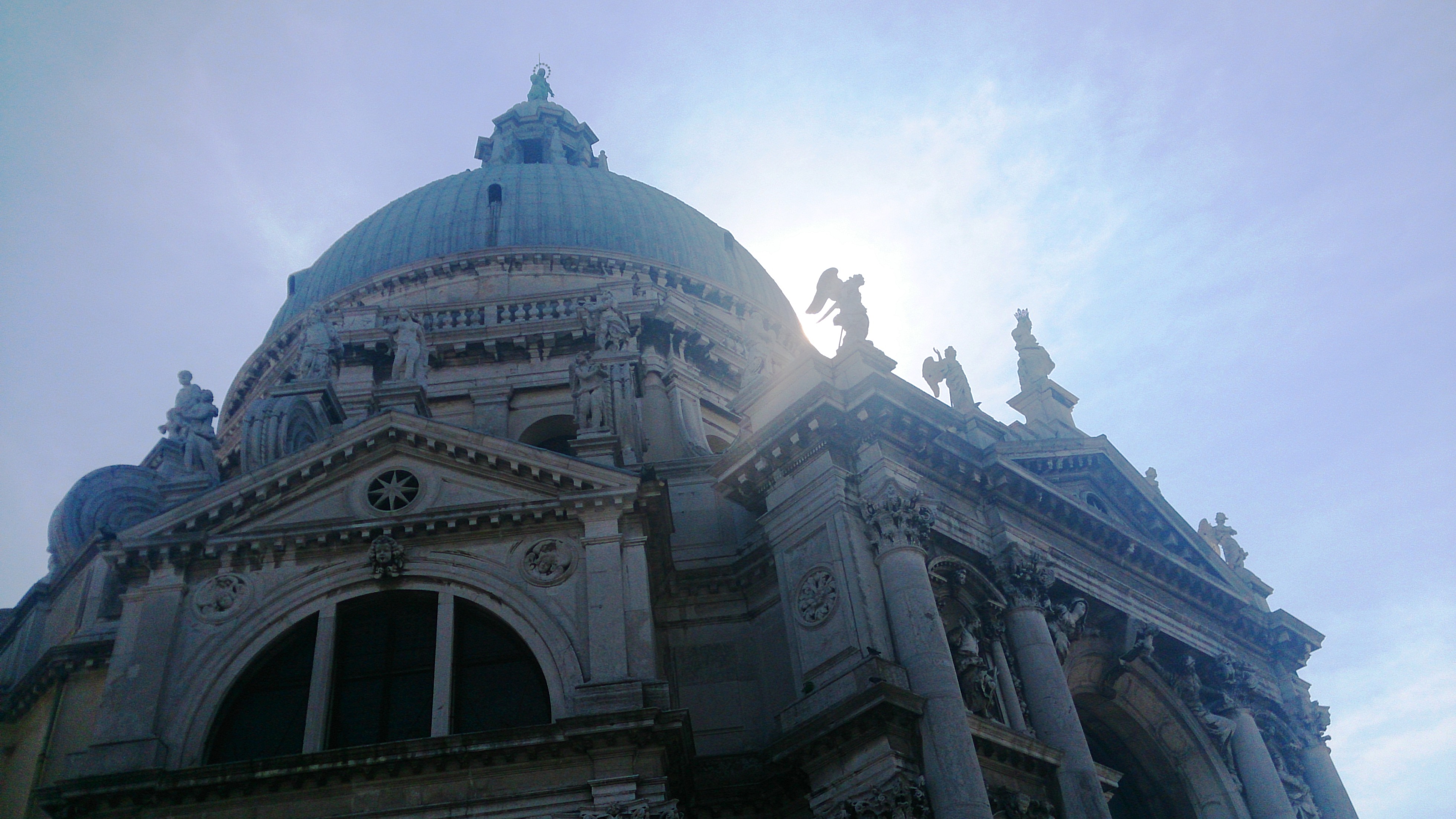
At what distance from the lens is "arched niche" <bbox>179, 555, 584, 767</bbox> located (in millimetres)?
19797

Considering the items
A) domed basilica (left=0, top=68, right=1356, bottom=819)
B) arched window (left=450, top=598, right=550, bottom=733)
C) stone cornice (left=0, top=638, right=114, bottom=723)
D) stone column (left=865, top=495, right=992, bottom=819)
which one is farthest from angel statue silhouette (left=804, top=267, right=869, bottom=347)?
stone cornice (left=0, top=638, right=114, bottom=723)

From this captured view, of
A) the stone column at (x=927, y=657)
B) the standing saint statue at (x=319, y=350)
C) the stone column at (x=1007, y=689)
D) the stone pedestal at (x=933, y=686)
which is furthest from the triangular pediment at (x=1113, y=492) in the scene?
the standing saint statue at (x=319, y=350)

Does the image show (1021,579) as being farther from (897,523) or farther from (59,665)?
(59,665)

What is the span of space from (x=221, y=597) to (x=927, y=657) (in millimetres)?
11922

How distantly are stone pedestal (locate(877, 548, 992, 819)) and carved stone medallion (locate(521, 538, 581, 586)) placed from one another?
5344mm

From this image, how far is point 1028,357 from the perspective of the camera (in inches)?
1293

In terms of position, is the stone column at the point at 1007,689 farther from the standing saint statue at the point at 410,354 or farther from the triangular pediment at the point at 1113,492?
the standing saint statue at the point at 410,354

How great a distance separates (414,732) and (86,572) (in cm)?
1060

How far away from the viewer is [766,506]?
960 inches

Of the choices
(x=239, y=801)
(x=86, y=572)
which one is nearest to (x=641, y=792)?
(x=239, y=801)

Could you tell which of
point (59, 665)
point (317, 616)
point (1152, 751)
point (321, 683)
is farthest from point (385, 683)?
point (1152, 751)

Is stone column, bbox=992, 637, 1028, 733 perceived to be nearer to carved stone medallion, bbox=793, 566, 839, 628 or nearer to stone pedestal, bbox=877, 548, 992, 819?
stone pedestal, bbox=877, 548, 992, 819

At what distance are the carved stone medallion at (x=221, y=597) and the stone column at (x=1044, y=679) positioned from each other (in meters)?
13.7

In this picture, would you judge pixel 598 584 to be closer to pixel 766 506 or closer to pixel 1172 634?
pixel 766 506
